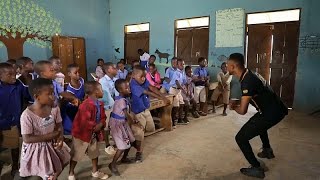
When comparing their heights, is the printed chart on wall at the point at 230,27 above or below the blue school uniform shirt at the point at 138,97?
above

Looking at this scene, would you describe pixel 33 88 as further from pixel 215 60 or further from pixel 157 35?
pixel 157 35

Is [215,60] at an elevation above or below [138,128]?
above

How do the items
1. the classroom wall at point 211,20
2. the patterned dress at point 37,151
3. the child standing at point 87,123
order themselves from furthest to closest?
the classroom wall at point 211,20
the child standing at point 87,123
the patterned dress at point 37,151

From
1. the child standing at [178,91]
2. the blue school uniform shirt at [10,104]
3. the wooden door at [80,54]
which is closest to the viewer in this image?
the blue school uniform shirt at [10,104]

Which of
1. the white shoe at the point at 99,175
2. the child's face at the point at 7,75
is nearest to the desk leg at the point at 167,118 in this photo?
the white shoe at the point at 99,175

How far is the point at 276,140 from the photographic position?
15.1 ft

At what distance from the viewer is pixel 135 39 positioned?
1070 cm

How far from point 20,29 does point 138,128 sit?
734 centimetres

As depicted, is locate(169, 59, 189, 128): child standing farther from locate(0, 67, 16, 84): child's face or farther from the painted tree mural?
the painted tree mural

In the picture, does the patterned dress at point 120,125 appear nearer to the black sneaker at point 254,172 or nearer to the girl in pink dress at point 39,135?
the girl in pink dress at point 39,135

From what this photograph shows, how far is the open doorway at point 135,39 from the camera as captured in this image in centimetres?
1038

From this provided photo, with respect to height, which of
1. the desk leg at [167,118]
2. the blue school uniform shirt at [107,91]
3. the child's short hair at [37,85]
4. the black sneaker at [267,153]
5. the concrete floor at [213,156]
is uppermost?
the child's short hair at [37,85]

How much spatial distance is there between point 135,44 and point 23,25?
13.5 feet

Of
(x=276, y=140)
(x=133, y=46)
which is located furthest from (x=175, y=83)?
(x=133, y=46)
